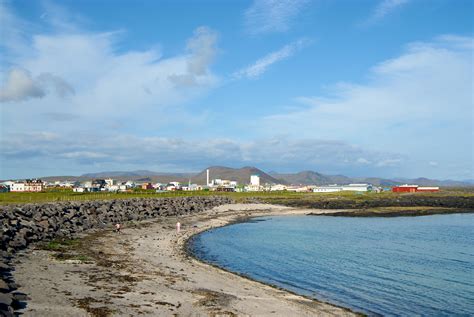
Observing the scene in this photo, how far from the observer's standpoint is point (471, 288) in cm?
2573

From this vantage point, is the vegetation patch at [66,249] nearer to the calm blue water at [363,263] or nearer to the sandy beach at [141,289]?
the sandy beach at [141,289]

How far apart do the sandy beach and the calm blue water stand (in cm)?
294

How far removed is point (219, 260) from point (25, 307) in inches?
800

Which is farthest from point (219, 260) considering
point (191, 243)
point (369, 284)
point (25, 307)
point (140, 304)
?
point (25, 307)

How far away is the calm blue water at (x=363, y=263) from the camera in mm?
22953

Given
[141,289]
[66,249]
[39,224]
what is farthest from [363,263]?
[39,224]

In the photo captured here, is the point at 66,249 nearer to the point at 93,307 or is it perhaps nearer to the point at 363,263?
the point at 93,307

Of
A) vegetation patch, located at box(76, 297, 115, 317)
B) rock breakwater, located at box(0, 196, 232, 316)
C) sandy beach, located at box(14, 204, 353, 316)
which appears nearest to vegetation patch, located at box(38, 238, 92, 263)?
sandy beach, located at box(14, 204, 353, 316)

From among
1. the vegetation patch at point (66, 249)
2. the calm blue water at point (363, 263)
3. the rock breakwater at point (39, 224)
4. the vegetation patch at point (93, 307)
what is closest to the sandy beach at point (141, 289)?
the vegetation patch at point (93, 307)

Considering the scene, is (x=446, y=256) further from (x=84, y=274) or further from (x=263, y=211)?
(x=263, y=211)

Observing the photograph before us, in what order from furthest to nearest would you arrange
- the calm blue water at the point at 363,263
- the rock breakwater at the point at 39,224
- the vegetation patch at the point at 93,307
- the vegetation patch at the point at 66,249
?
1. the vegetation patch at the point at 66,249
2. the calm blue water at the point at 363,263
3. the rock breakwater at the point at 39,224
4. the vegetation patch at the point at 93,307

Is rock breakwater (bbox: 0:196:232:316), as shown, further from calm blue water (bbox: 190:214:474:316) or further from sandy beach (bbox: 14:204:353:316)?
calm blue water (bbox: 190:214:474:316)

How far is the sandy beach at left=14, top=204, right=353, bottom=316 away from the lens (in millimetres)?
16266

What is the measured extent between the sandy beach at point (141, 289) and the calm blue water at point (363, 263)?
9.65 feet
